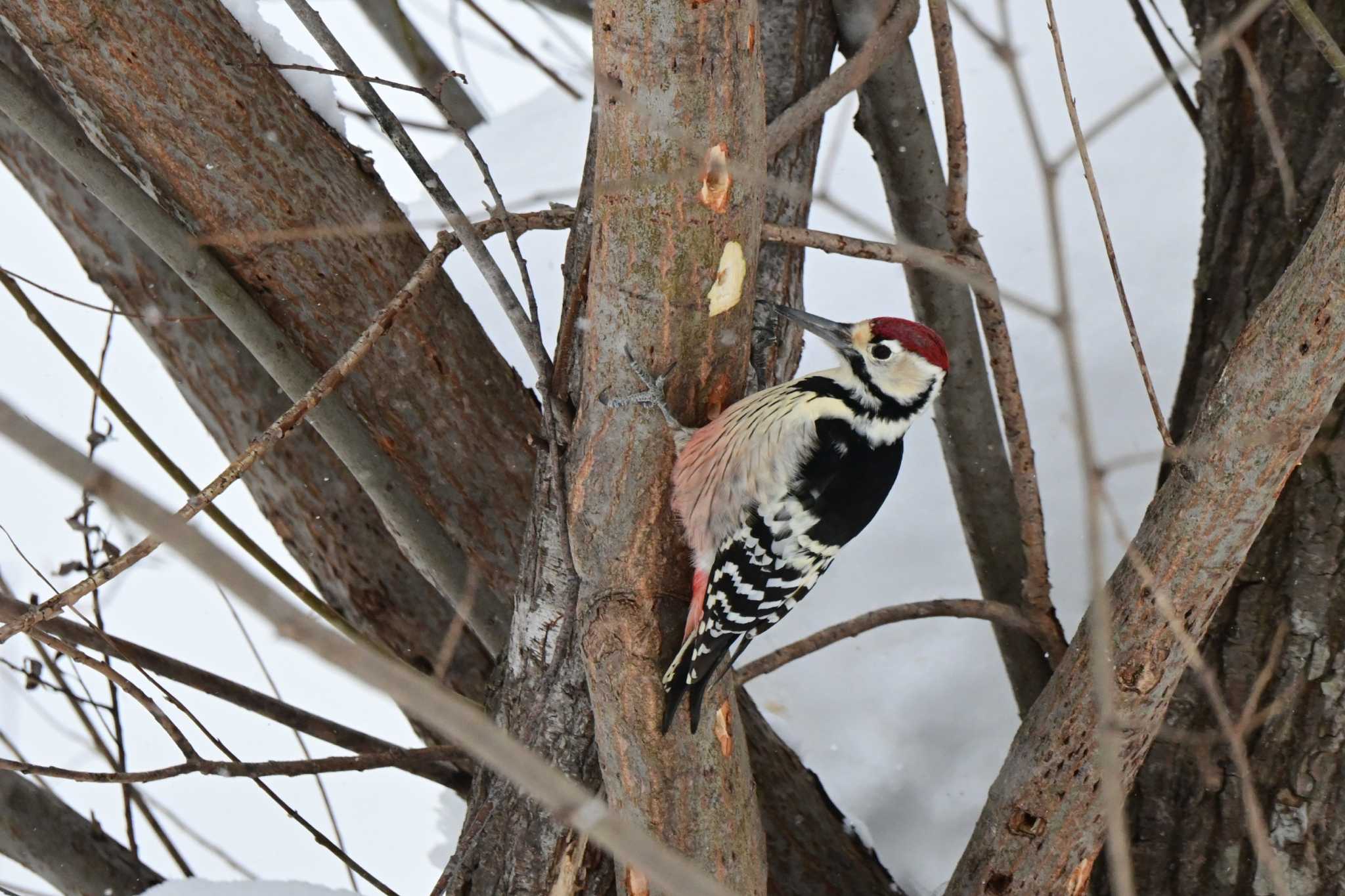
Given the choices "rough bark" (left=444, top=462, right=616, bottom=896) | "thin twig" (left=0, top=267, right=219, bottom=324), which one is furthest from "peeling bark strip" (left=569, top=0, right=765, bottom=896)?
"thin twig" (left=0, top=267, right=219, bottom=324)

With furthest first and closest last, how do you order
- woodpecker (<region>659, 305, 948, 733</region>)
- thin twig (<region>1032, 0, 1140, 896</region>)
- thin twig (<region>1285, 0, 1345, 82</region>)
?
woodpecker (<region>659, 305, 948, 733</region>) < thin twig (<region>1285, 0, 1345, 82</region>) < thin twig (<region>1032, 0, 1140, 896</region>)

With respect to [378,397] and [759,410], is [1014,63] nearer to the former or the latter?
[759,410]

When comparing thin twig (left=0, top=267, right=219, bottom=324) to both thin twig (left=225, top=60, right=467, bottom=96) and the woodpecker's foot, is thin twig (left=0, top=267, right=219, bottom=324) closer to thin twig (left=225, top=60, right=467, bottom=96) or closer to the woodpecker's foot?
thin twig (left=225, top=60, right=467, bottom=96)

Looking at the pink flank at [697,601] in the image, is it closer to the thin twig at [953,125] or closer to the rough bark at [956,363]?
the thin twig at [953,125]

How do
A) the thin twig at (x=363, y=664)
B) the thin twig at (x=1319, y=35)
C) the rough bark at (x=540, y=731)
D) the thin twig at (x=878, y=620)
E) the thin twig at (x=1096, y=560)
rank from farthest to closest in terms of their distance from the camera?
the thin twig at (x=878, y=620) → the rough bark at (x=540, y=731) → the thin twig at (x=1319, y=35) → the thin twig at (x=1096, y=560) → the thin twig at (x=363, y=664)

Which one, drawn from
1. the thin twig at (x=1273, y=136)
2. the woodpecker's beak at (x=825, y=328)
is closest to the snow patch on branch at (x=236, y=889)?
the woodpecker's beak at (x=825, y=328)

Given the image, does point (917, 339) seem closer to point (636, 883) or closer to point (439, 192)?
point (439, 192)

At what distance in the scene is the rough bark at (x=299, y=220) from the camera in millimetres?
1896

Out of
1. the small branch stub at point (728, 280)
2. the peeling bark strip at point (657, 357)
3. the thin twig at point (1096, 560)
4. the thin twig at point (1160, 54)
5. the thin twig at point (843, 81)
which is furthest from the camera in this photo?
the thin twig at point (1160, 54)

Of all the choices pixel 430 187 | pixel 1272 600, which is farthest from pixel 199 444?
pixel 1272 600

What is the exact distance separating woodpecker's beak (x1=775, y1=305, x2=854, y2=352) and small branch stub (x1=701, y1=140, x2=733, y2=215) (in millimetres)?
723

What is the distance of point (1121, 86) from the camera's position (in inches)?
153

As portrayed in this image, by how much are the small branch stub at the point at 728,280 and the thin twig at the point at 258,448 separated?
52cm

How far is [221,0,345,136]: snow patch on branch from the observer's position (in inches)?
81.4
